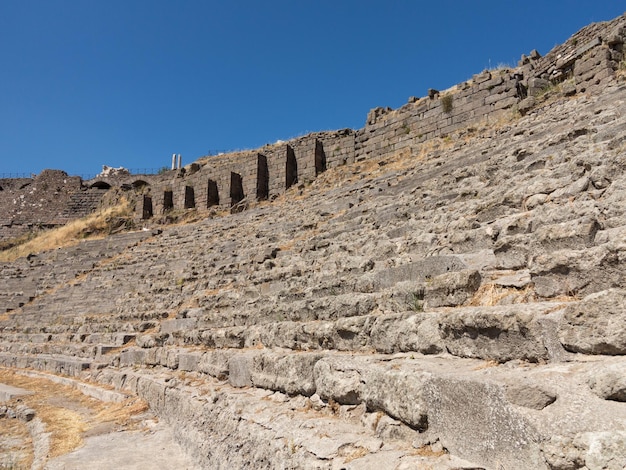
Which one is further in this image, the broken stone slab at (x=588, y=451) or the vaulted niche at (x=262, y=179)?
the vaulted niche at (x=262, y=179)

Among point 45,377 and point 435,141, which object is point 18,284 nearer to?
point 45,377

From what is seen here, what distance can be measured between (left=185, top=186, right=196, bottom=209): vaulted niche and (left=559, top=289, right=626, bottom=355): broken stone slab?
19.7 meters

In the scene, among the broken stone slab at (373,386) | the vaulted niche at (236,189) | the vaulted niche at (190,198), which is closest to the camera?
the broken stone slab at (373,386)

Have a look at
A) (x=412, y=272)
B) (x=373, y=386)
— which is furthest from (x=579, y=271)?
(x=412, y=272)

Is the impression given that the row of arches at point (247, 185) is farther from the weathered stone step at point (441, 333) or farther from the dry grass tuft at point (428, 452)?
the dry grass tuft at point (428, 452)

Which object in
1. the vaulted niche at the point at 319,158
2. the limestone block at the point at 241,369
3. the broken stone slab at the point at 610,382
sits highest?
the vaulted niche at the point at 319,158

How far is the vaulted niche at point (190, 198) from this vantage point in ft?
67.2

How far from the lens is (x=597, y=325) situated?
186 cm

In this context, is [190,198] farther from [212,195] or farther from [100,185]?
[100,185]

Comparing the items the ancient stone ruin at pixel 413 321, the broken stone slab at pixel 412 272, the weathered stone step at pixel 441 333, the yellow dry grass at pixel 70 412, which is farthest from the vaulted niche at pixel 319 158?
the broken stone slab at pixel 412 272

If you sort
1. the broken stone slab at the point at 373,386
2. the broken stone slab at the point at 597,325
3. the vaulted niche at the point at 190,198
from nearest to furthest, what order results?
the broken stone slab at the point at 597,325
the broken stone slab at the point at 373,386
the vaulted niche at the point at 190,198

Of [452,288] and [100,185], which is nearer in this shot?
[452,288]

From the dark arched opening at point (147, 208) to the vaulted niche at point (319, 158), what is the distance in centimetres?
883

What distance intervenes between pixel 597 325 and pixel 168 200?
21.2 meters
